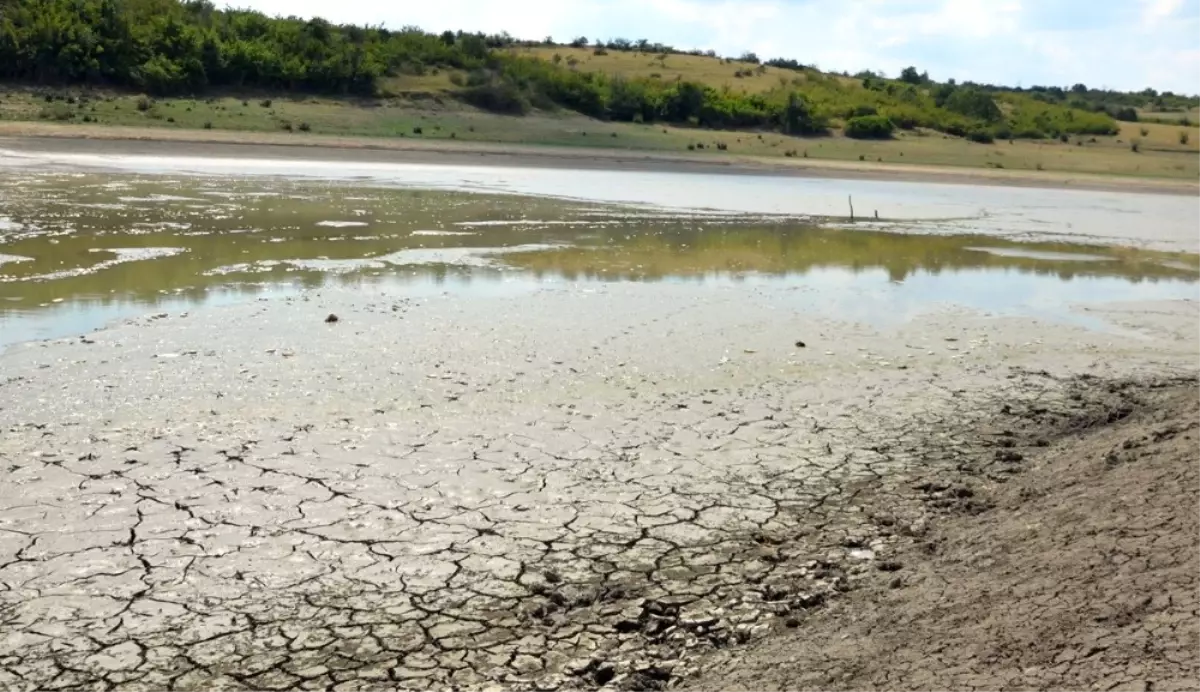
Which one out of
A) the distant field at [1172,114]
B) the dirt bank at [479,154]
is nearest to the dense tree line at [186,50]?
the dirt bank at [479,154]

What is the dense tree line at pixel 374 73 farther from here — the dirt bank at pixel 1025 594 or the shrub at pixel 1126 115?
the dirt bank at pixel 1025 594

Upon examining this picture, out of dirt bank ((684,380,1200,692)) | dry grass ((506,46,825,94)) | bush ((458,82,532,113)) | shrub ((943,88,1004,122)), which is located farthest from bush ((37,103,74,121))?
shrub ((943,88,1004,122))

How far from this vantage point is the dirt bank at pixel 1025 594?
3.77m

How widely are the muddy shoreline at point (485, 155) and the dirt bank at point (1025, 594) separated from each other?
28192mm

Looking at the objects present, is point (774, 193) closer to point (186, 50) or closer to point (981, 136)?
point (186, 50)

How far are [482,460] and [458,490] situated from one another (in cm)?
55

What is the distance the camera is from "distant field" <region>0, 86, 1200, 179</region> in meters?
36.2

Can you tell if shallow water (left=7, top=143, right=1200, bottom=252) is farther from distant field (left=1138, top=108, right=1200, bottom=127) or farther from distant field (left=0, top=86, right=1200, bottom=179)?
distant field (left=1138, top=108, right=1200, bottom=127)

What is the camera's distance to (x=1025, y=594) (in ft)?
14.8

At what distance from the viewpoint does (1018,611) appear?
14.2 feet

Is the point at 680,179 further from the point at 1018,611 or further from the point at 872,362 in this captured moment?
the point at 1018,611

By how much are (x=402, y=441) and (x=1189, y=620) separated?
4602 mm

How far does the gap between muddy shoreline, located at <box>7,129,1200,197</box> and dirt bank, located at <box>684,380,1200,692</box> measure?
2819 centimetres

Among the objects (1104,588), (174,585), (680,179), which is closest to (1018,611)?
(1104,588)
